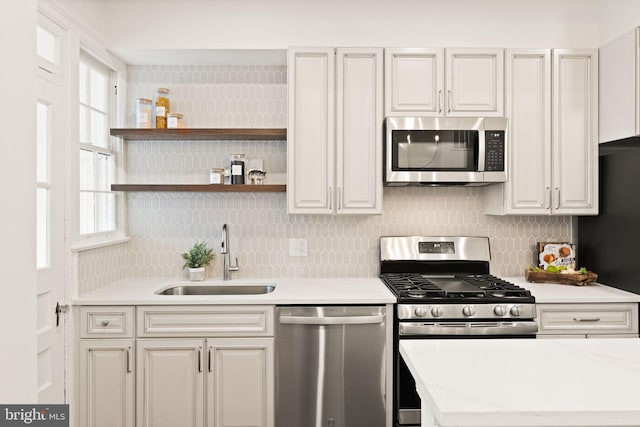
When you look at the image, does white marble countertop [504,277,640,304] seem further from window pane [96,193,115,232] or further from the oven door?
window pane [96,193,115,232]

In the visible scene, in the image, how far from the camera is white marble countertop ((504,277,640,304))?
105 inches

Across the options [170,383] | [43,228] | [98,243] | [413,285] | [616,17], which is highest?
[616,17]

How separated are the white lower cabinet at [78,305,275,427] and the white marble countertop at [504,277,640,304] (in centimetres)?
163

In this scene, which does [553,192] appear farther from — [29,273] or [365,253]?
[29,273]

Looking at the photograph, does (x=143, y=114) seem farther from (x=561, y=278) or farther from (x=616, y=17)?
(x=616, y=17)

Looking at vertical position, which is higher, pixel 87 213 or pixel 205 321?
pixel 87 213

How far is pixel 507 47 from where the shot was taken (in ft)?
10.0

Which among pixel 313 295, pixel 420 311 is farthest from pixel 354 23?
pixel 420 311

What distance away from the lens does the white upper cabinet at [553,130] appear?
3.00 meters

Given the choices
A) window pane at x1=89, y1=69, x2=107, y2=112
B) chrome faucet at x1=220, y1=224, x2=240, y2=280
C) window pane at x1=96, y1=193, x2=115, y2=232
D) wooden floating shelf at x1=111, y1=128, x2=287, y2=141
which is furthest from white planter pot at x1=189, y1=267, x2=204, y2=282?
window pane at x1=89, y1=69, x2=107, y2=112

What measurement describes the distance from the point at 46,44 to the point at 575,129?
10.3 feet

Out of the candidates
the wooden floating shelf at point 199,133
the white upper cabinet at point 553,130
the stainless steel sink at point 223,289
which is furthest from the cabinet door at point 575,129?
the stainless steel sink at point 223,289

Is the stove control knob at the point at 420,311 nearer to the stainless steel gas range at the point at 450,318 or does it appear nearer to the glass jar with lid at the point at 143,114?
the stainless steel gas range at the point at 450,318

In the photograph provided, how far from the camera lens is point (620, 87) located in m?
2.79
